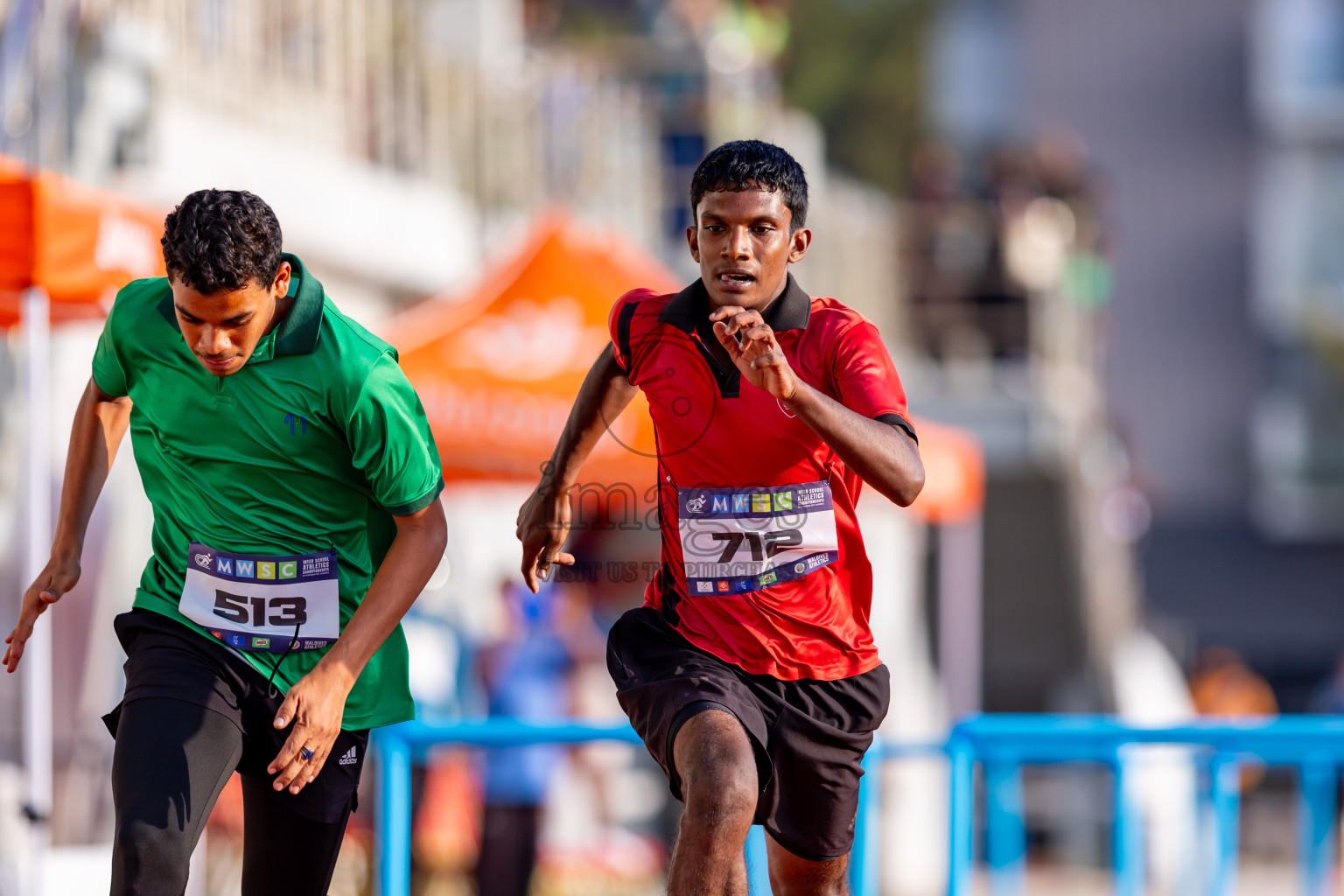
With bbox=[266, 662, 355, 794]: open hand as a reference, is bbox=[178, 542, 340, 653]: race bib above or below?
above

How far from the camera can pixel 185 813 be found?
3205 millimetres

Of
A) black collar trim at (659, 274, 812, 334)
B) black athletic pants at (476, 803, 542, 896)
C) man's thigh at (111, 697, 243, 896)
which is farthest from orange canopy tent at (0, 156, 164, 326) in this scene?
black athletic pants at (476, 803, 542, 896)

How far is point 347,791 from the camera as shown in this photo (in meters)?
3.51

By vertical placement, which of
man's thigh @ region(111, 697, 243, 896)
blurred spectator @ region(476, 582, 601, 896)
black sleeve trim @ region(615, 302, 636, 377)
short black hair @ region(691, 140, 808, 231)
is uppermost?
short black hair @ region(691, 140, 808, 231)

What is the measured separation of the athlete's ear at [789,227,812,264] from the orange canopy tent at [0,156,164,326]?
2.38 m

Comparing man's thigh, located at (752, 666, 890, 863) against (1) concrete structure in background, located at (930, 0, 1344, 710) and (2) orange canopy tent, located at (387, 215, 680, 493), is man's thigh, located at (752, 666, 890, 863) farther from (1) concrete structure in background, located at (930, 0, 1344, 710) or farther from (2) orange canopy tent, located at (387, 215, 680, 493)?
(1) concrete structure in background, located at (930, 0, 1344, 710)

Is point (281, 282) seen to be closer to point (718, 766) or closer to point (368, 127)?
point (718, 766)

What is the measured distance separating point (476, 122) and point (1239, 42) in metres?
16.8

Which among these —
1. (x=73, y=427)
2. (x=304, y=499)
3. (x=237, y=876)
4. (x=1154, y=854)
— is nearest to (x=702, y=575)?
(x=304, y=499)

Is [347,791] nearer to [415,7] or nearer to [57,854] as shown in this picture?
[57,854]

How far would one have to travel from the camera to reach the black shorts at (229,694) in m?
3.35

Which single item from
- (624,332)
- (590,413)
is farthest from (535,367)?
(624,332)

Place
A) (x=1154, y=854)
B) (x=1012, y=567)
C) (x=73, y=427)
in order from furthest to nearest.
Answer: (x=1012, y=567) < (x=1154, y=854) < (x=73, y=427)

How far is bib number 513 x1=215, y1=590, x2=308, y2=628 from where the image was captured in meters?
3.43
